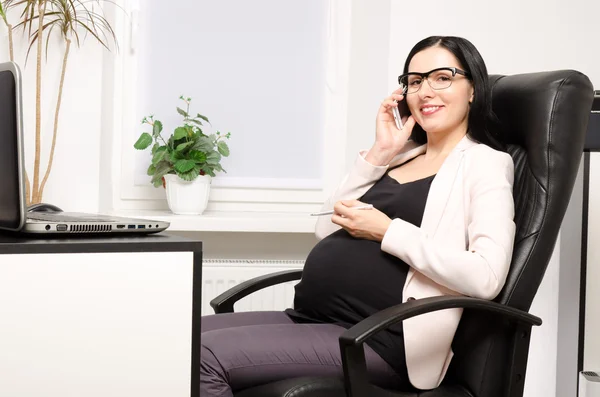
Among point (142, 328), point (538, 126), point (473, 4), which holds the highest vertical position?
point (473, 4)

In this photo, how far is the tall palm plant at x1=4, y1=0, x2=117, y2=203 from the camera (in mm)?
2559

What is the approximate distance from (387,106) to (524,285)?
0.63m

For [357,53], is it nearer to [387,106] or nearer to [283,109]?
[283,109]

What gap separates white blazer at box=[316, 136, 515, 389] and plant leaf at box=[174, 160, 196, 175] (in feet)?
4.00

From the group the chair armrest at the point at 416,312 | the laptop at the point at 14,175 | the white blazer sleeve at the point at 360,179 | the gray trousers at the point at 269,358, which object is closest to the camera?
the laptop at the point at 14,175

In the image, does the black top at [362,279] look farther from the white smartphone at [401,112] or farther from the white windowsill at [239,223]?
the white windowsill at [239,223]

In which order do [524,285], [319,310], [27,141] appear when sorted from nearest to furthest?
1. [524,285]
2. [319,310]
3. [27,141]

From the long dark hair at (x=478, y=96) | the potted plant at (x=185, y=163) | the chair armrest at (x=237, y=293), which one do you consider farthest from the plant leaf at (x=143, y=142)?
the long dark hair at (x=478, y=96)

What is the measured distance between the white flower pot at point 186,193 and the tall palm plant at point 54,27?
44 centimetres

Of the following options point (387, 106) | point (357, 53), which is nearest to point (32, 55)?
point (357, 53)

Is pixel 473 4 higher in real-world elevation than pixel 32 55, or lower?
higher

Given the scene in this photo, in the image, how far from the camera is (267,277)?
1.93 m

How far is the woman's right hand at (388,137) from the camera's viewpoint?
190cm

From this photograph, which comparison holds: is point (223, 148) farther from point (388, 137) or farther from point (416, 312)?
point (416, 312)
